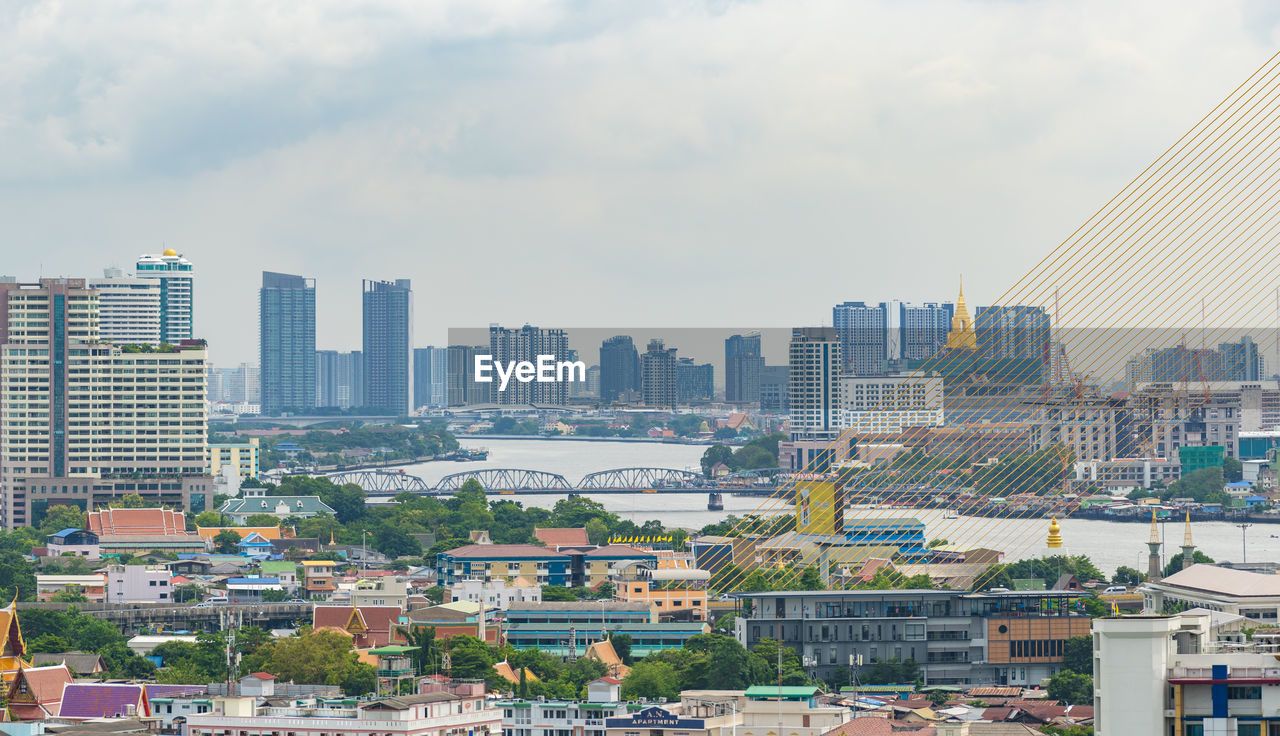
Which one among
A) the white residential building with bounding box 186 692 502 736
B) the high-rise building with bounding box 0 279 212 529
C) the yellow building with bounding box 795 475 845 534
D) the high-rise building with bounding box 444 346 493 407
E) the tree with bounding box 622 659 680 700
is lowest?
the tree with bounding box 622 659 680 700

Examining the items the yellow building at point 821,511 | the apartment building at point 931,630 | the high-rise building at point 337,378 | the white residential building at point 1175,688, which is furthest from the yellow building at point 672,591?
the high-rise building at point 337,378

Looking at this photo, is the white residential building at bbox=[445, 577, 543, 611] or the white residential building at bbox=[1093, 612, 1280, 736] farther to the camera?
the white residential building at bbox=[445, 577, 543, 611]

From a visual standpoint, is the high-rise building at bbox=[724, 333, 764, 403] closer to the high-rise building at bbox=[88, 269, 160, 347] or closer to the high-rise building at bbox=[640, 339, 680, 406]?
the high-rise building at bbox=[640, 339, 680, 406]

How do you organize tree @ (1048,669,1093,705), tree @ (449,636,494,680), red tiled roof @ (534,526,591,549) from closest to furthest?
tree @ (1048,669,1093,705) → tree @ (449,636,494,680) → red tiled roof @ (534,526,591,549)

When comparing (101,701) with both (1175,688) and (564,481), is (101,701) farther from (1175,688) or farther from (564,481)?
(564,481)

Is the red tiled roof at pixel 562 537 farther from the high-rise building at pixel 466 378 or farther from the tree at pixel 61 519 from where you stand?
the high-rise building at pixel 466 378
